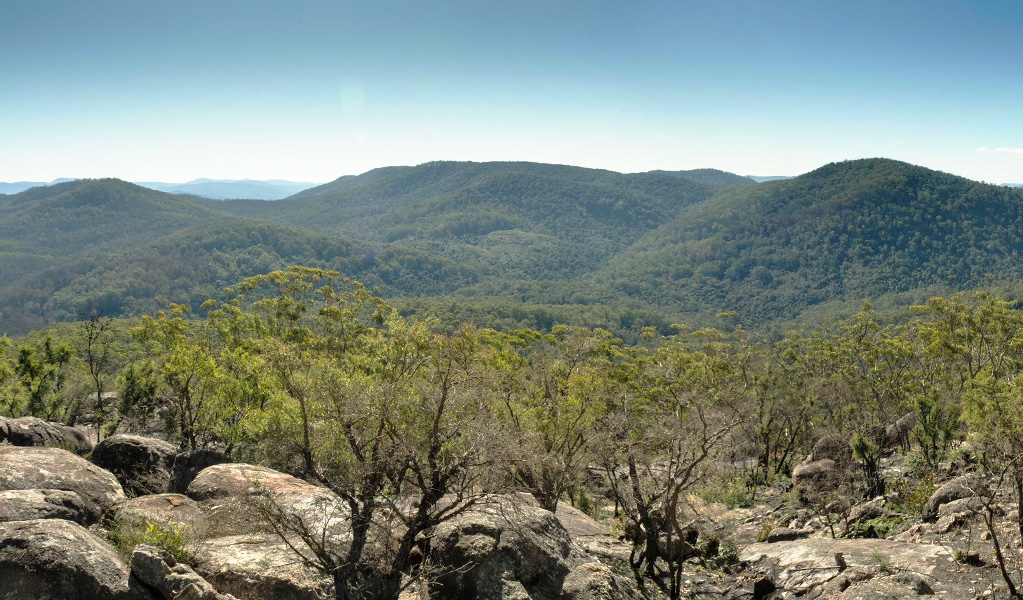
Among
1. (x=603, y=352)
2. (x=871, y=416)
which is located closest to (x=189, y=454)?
(x=603, y=352)

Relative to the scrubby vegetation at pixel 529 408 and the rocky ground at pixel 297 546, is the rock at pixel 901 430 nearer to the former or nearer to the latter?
→ the scrubby vegetation at pixel 529 408

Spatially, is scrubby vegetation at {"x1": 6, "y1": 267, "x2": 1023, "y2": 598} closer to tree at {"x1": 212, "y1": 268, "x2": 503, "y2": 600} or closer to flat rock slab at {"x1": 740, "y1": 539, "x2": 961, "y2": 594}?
tree at {"x1": 212, "y1": 268, "x2": 503, "y2": 600}

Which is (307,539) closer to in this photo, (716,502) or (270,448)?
(270,448)

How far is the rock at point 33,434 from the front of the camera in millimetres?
25047

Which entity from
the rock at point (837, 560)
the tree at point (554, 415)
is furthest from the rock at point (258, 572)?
Answer: the rock at point (837, 560)

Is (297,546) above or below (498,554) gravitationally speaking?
above

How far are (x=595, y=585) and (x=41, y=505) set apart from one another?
51.0ft

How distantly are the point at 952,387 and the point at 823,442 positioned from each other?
8585 mm

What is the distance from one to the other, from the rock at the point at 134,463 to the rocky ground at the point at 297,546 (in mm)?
53

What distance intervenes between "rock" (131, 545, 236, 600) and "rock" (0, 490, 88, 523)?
4.01m

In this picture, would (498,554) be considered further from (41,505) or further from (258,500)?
(41,505)

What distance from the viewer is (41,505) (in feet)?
Answer: 47.8

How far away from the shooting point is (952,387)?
35094 millimetres

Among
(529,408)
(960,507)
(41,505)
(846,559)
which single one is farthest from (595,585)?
(41,505)
